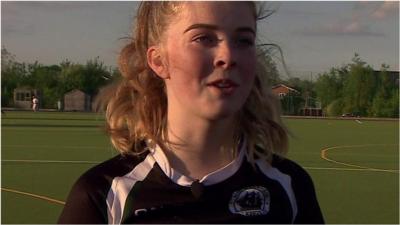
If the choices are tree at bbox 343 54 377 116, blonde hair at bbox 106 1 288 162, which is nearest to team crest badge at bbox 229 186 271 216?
blonde hair at bbox 106 1 288 162

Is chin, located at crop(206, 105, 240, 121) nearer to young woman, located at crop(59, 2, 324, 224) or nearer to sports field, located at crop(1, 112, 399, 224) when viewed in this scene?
young woman, located at crop(59, 2, 324, 224)

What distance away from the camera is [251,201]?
6.17 feet

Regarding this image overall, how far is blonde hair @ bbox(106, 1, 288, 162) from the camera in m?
1.98

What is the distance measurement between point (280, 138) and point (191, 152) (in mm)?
358

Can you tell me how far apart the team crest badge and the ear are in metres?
0.38

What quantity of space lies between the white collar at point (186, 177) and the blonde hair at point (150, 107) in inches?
1.8

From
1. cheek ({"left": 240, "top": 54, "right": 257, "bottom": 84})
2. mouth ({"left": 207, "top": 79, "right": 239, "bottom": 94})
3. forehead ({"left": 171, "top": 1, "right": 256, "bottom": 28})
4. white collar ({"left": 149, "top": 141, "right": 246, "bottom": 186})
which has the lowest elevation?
white collar ({"left": 149, "top": 141, "right": 246, "bottom": 186})

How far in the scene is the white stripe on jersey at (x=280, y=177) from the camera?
1.93 meters

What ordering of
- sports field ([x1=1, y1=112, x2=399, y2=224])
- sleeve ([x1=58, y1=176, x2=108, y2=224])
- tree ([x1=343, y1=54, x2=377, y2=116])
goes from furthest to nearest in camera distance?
tree ([x1=343, y1=54, x2=377, y2=116]), sports field ([x1=1, y1=112, x2=399, y2=224]), sleeve ([x1=58, y1=176, x2=108, y2=224])

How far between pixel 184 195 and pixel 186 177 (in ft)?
0.18

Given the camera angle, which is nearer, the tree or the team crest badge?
the team crest badge

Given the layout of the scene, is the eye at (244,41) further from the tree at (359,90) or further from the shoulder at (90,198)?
the tree at (359,90)

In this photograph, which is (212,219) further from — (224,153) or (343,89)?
(343,89)

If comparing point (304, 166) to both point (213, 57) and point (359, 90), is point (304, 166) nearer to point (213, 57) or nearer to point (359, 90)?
point (213, 57)
